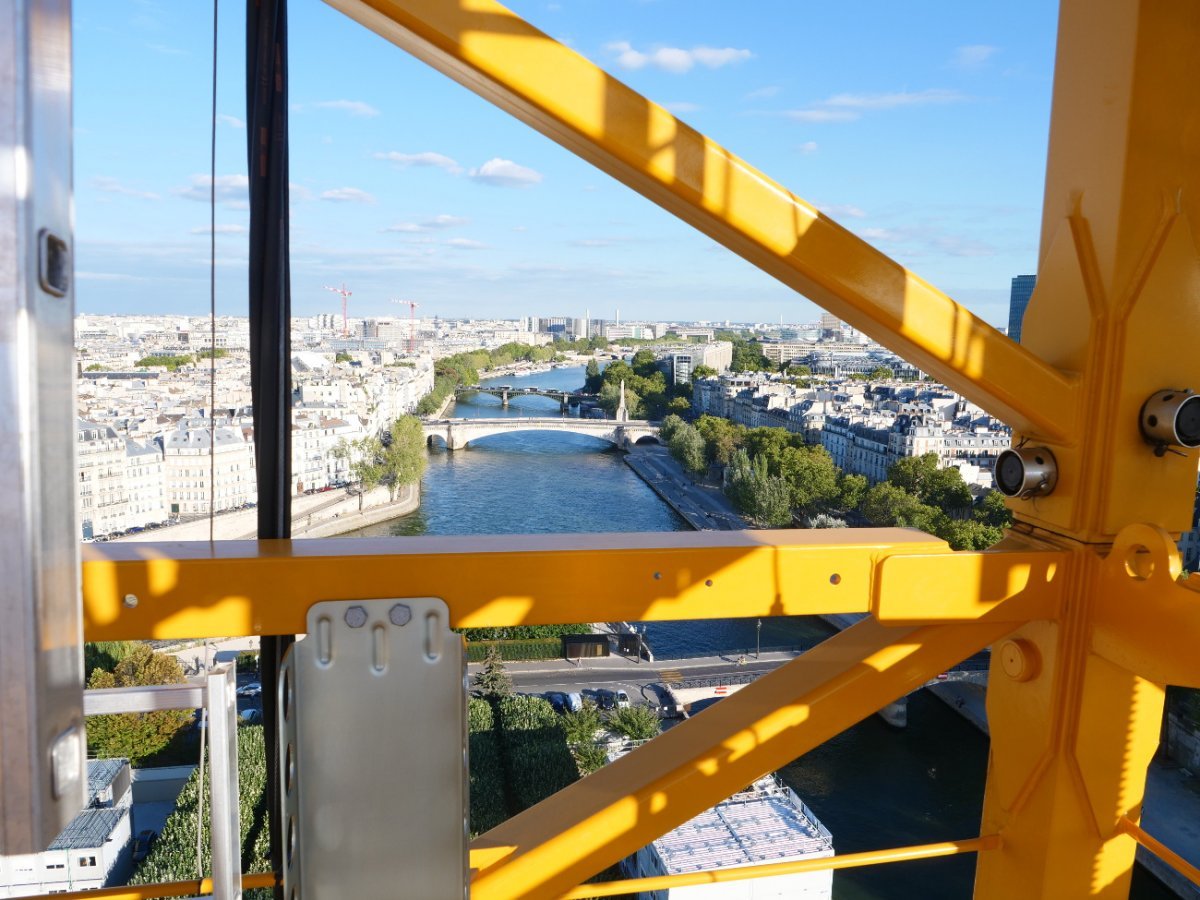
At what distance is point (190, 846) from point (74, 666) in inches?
184

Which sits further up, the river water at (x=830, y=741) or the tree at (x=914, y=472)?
the tree at (x=914, y=472)

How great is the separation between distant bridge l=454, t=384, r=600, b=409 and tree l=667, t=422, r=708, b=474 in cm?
765

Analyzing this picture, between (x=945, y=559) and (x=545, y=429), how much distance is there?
17051 millimetres

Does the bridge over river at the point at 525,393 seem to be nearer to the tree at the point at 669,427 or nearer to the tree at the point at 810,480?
the tree at the point at 669,427

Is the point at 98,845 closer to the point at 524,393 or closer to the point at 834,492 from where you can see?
the point at 834,492

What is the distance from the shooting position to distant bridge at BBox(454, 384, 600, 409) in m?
24.3

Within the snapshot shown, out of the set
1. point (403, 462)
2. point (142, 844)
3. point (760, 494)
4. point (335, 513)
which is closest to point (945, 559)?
point (142, 844)

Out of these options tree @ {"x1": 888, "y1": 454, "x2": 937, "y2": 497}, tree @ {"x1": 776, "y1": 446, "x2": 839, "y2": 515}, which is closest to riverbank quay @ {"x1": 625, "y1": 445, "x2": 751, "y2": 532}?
tree @ {"x1": 776, "y1": 446, "x2": 839, "y2": 515}

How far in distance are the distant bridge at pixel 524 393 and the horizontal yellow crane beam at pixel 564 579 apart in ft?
74.9

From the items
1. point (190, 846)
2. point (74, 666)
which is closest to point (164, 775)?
point (190, 846)

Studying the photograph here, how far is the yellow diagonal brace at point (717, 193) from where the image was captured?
0.53 metres

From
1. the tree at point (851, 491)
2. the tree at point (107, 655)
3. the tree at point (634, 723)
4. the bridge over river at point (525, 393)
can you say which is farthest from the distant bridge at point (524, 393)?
the tree at point (634, 723)

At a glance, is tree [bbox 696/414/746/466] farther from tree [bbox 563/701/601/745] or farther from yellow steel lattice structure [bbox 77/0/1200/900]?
yellow steel lattice structure [bbox 77/0/1200/900]

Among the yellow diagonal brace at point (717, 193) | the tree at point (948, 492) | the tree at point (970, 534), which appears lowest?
the tree at point (970, 534)
